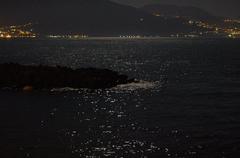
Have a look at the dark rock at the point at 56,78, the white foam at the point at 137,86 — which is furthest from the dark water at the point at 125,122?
the dark rock at the point at 56,78

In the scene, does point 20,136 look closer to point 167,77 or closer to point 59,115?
point 59,115

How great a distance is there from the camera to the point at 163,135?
2856 cm

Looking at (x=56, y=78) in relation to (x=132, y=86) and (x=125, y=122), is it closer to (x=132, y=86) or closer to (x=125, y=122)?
(x=132, y=86)

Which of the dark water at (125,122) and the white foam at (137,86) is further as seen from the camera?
the white foam at (137,86)

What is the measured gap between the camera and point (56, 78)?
49.6 meters

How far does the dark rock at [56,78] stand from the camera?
160 ft

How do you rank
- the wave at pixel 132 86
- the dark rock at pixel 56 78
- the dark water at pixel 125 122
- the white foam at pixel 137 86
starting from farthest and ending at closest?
the white foam at pixel 137 86
the dark rock at pixel 56 78
the wave at pixel 132 86
the dark water at pixel 125 122

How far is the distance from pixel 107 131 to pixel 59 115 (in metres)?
6.66

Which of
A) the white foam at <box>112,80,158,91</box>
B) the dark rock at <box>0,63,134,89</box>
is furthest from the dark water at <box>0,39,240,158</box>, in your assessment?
the dark rock at <box>0,63,134,89</box>

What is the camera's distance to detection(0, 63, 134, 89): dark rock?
1916 inches

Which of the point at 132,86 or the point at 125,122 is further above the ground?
the point at 125,122

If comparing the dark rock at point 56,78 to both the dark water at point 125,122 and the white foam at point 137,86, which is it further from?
the dark water at point 125,122

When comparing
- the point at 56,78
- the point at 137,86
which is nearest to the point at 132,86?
the point at 137,86

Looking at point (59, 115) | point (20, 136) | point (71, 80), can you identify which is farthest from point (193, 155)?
point (71, 80)
